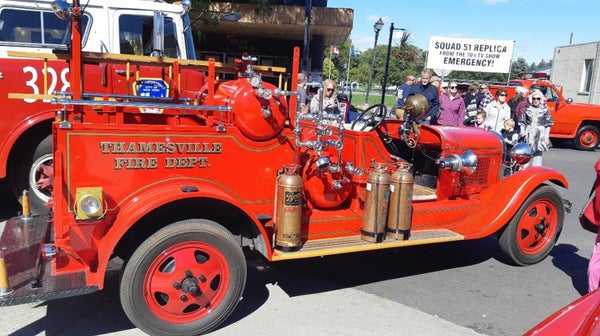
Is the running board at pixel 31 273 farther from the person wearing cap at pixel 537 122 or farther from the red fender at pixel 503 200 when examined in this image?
the person wearing cap at pixel 537 122

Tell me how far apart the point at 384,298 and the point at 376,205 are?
2.58ft

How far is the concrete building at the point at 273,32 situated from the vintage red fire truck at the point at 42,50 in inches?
125

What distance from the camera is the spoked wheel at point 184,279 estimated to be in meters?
3.03

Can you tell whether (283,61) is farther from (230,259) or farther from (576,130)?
(230,259)

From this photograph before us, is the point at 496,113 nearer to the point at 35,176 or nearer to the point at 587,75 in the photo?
the point at 35,176

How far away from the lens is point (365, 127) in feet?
15.7

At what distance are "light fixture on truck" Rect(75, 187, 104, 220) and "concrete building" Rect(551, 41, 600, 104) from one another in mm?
25218

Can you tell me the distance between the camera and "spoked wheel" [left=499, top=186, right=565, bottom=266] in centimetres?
468

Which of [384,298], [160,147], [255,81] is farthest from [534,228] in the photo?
[160,147]

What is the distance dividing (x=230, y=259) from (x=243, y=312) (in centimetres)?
59

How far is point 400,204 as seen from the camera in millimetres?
3949

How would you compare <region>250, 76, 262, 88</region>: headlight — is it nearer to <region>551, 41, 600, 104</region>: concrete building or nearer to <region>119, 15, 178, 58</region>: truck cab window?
<region>119, 15, 178, 58</region>: truck cab window

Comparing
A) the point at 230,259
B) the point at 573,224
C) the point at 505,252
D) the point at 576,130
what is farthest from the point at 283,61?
the point at 230,259

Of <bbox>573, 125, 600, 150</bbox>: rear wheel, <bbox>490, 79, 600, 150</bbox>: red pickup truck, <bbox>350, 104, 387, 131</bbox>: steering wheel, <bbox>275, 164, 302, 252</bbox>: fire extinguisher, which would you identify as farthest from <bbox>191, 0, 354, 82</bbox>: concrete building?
<bbox>573, 125, 600, 150</bbox>: rear wheel
